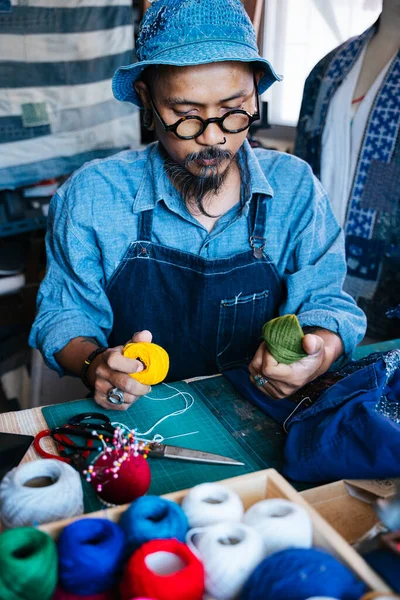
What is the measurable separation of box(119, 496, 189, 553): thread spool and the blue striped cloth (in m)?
2.15

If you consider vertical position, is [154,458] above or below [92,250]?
below

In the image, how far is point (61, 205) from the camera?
173 centimetres

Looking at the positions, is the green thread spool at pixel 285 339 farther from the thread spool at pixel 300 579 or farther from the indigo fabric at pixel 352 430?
the thread spool at pixel 300 579

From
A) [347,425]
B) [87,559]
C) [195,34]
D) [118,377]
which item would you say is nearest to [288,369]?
[347,425]

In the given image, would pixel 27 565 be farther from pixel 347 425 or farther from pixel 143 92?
pixel 143 92

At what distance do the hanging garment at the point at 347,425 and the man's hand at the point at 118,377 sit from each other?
0.30 meters

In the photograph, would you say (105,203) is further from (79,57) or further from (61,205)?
(79,57)

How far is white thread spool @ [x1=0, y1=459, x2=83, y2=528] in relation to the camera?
0.85 metres

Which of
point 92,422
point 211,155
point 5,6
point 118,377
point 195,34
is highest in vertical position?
point 5,6

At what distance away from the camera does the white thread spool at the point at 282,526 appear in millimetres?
760

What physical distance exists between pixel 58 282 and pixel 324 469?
93cm

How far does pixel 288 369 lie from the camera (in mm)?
1334

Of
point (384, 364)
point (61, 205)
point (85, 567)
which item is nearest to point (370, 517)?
point (384, 364)

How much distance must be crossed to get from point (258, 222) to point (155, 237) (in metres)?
0.31
